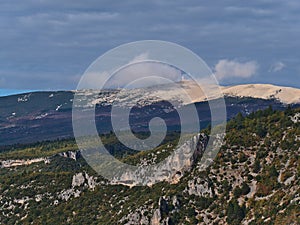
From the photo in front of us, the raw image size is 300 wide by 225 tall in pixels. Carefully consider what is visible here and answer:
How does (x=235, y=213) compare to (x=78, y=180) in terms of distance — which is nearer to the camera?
(x=235, y=213)

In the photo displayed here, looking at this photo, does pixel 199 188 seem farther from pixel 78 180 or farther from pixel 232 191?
pixel 78 180

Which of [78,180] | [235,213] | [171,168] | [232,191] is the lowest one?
[235,213]

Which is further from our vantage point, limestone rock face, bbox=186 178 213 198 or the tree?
limestone rock face, bbox=186 178 213 198

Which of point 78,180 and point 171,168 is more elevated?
point 171,168

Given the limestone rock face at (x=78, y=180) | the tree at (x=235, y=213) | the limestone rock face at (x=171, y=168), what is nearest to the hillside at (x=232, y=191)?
the tree at (x=235, y=213)

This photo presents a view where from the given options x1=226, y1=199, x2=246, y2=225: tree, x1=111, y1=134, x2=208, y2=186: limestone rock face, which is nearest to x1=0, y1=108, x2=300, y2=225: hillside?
x1=226, y1=199, x2=246, y2=225: tree

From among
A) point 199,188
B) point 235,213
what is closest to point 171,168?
point 199,188

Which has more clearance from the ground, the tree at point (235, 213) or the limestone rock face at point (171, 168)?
the limestone rock face at point (171, 168)

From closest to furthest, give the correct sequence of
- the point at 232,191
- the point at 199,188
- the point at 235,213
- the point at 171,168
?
1. the point at 235,213
2. the point at 232,191
3. the point at 199,188
4. the point at 171,168

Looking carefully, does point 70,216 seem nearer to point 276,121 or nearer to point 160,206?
point 160,206

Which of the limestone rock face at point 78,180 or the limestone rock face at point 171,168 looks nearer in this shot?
Answer: the limestone rock face at point 171,168

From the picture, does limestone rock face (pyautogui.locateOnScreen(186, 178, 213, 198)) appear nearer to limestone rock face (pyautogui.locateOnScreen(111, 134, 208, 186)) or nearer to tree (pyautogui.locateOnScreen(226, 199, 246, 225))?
limestone rock face (pyautogui.locateOnScreen(111, 134, 208, 186))

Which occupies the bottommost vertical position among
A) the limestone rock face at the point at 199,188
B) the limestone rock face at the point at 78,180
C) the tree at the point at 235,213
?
the tree at the point at 235,213

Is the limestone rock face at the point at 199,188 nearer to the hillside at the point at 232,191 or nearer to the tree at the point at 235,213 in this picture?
the hillside at the point at 232,191
